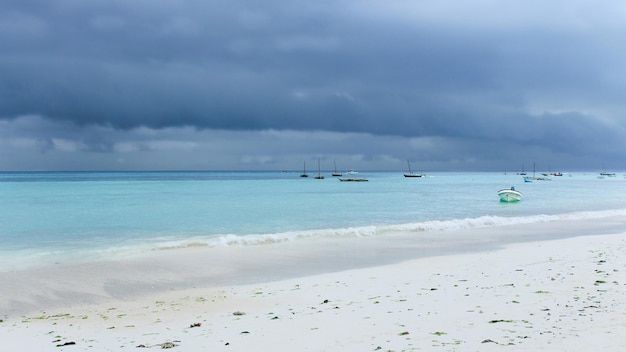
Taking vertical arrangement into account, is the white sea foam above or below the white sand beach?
below

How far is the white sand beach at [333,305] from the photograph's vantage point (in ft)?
26.8

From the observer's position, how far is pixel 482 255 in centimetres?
1852

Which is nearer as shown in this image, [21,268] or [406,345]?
[406,345]

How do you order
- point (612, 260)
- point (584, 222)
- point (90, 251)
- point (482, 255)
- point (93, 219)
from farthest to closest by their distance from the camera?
point (93, 219)
point (584, 222)
point (90, 251)
point (482, 255)
point (612, 260)

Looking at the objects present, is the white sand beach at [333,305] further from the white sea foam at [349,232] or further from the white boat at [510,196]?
the white boat at [510,196]

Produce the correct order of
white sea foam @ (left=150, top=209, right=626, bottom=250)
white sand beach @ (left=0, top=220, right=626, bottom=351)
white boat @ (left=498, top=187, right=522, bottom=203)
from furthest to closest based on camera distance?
white boat @ (left=498, top=187, right=522, bottom=203) → white sea foam @ (left=150, top=209, right=626, bottom=250) → white sand beach @ (left=0, top=220, right=626, bottom=351)

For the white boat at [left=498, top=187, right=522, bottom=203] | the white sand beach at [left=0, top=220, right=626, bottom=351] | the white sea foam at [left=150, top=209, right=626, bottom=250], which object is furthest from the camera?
the white boat at [left=498, top=187, right=522, bottom=203]

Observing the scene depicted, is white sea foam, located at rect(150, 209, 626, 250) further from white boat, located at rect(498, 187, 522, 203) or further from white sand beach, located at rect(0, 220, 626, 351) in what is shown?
white boat, located at rect(498, 187, 522, 203)

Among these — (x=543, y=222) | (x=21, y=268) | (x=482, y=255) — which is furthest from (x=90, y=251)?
(x=543, y=222)

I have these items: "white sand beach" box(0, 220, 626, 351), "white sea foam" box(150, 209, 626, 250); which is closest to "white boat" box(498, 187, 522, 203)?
"white sea foam" box(150, 209, 626, 250)

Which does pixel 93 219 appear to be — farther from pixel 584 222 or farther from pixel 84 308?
pixel 584 222

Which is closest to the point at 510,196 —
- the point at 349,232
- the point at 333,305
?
the point at 349,232

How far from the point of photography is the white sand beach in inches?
321

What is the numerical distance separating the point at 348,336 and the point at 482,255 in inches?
454
